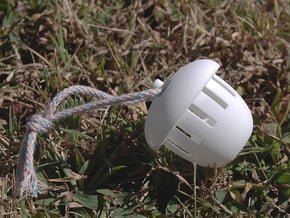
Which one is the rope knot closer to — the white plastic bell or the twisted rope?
the twisted rope

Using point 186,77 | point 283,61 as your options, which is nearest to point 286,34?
point 283,61

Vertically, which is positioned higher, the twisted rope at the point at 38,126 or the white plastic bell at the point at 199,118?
the white plastic bell at the point at 199,118

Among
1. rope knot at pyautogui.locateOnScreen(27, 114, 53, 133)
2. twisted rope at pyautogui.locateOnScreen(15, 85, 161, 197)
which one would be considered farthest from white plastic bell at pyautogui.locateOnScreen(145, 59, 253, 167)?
rope knot at pyautogui.locateOnScreen(27, 114, 53, 133)

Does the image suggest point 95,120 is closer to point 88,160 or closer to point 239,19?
point 88,160

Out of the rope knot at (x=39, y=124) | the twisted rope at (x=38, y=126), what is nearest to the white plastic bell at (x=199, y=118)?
Result: the twisted rope at (x=38, y=126)

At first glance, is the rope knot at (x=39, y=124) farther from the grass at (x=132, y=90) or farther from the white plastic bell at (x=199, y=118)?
the white plastic bell at (x=199, y=118)

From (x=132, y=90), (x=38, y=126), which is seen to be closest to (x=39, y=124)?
(x=38, y=126)

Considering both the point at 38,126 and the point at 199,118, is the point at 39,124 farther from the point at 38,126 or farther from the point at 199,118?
the point at 199,118
